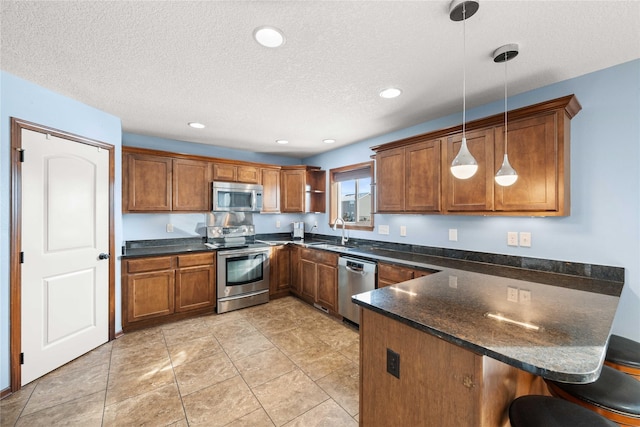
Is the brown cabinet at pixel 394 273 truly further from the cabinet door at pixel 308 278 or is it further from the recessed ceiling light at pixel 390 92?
the recessed ceiling light at pixel 390 92

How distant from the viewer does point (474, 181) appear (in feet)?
Result: 7.79

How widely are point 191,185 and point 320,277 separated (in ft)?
7.43

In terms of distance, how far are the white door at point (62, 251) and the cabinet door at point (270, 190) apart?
2.11 metres

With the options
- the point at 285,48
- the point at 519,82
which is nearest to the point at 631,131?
the point at 519,82

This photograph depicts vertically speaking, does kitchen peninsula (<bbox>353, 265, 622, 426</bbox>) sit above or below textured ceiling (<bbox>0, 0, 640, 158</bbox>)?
below

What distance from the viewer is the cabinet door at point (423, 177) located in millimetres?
2668

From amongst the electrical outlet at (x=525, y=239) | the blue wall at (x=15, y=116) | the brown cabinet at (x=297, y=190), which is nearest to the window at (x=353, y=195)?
the brown cabinet at (x=297, y=190)

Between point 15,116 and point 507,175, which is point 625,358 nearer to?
point 507,175

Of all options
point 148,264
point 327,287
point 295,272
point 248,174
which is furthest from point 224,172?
point 327,287

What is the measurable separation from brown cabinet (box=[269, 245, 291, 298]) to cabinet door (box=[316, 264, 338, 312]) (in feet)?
2.63

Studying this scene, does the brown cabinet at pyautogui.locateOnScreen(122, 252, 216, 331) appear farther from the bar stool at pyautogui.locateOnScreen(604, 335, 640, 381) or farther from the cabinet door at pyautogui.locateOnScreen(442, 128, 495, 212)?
the bar stool at pyautogui.locateOnScreen(604, 335, 640, 381)

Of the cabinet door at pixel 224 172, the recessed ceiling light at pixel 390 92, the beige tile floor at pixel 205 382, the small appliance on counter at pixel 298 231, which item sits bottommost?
the beige tile floor at pixel 205 382

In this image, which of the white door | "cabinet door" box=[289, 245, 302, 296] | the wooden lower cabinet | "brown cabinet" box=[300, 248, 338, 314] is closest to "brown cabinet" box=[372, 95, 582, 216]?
"brown cabinet" box=[300, 248, 338, 314]

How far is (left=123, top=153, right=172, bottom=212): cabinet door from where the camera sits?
333 centimetres
